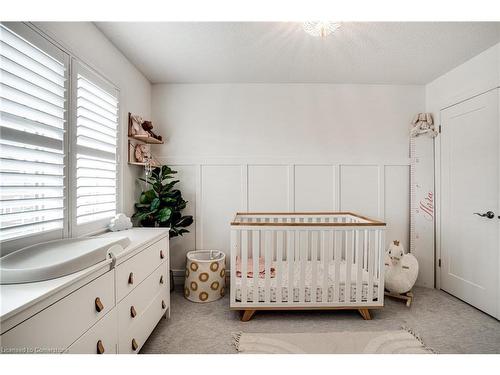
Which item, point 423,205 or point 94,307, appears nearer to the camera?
point 94,307

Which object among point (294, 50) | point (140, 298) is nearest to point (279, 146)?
point (294, 50)

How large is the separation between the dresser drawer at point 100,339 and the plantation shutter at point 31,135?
591mm

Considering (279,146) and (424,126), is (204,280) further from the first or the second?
(424,126)

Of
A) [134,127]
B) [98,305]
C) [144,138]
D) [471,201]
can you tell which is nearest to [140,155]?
[144,138]

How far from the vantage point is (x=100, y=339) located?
1035mm

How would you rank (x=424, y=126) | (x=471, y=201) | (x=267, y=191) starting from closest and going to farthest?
(x=471, y=201) < (x=424, y=126) < (x=267, y=191)

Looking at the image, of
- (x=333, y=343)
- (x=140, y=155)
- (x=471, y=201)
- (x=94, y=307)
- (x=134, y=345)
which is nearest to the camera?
(x=94, y=307)

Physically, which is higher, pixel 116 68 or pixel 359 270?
pixel 116 68

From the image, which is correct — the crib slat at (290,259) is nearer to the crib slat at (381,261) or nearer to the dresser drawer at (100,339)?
the crib slat at (381,261)

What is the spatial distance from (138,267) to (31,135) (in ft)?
3.01

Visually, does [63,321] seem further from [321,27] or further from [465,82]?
[465,82]

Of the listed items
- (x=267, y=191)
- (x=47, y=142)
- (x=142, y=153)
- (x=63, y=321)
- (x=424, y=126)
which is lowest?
(x=63, y=321)
